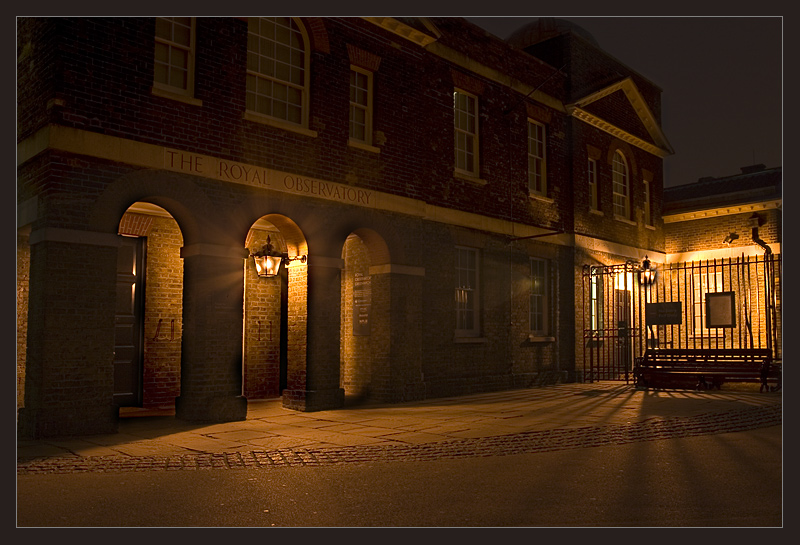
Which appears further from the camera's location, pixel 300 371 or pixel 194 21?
pixel 300 371

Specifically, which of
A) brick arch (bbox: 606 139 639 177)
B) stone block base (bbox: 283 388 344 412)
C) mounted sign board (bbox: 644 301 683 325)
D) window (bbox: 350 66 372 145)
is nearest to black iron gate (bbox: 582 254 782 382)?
mounted sign board (bbox: 644 301 683 325)

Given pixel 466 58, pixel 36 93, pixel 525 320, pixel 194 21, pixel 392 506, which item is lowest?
pixel 392 506

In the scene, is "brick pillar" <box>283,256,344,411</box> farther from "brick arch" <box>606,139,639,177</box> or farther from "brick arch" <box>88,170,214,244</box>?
"brick arch" <box>606,139,639,177</box>

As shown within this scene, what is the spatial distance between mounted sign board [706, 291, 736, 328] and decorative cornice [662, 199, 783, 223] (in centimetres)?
444

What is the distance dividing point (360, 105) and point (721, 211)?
1370 cm

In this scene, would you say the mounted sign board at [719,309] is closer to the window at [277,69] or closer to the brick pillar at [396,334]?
the brick pillar at [396,334]

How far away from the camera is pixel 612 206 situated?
830 inches

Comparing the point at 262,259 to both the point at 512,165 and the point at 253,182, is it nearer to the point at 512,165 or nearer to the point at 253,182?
the point at 253,182

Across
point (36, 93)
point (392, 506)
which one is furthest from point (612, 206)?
point (392, 506)

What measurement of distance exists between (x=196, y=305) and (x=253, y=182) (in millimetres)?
2113

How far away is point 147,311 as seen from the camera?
12.6 meters

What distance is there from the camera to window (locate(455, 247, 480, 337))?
15875 millimetres

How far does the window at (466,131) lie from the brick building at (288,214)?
67 millimetres

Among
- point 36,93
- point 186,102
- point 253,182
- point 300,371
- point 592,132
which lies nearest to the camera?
point 36,93
